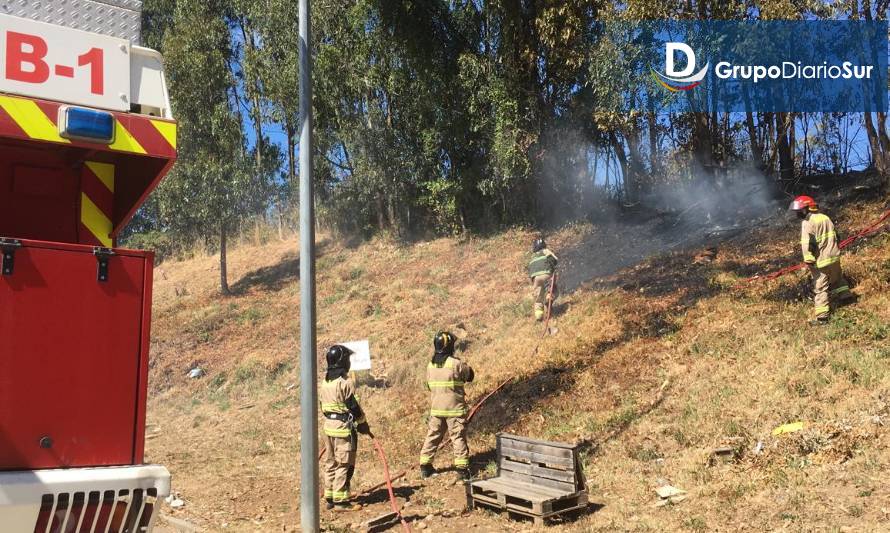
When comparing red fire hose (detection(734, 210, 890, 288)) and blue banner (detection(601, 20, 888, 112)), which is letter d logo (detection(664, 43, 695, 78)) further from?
red fire hose (detection(734, 210, 890, 288))

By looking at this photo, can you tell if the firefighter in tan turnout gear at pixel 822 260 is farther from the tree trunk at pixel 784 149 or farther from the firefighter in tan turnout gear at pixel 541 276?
the tree trunk at pixel 784 149

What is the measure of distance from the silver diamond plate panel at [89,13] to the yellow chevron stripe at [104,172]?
0.61m

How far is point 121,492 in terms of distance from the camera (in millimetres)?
2854

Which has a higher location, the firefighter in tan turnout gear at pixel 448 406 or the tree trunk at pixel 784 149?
the tree trunk at pixel 784 149

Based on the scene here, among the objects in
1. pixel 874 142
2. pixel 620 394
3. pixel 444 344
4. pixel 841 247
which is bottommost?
pixel 620 394

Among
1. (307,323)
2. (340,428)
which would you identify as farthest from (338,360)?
(307,323)

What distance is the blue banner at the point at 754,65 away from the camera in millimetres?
15148

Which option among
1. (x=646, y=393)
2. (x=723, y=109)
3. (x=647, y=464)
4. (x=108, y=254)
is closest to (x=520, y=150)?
(x=723, y=109)

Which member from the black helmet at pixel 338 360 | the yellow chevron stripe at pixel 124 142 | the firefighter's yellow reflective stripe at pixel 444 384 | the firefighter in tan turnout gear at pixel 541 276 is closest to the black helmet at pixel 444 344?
the firefighter's yellow reflective stripe at pixel 444 384

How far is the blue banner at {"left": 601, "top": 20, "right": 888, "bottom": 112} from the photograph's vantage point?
15148mm

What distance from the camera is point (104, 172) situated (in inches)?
134

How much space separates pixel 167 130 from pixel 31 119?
0.57 meters

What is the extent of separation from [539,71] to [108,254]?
19.2 metres

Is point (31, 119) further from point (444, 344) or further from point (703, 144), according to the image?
point (703, 144)
